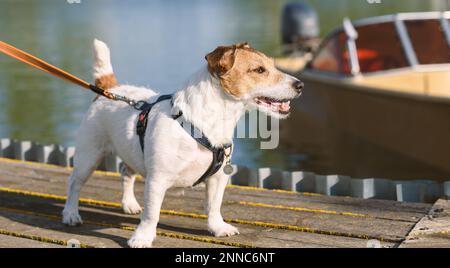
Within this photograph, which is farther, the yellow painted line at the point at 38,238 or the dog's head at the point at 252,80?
the yellow painted line at the point at 38,238

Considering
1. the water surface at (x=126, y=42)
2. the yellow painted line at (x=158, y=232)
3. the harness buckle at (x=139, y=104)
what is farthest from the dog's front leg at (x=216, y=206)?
the water surface at (x=126, y=42)

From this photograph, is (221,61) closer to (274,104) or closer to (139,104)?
(274,104)

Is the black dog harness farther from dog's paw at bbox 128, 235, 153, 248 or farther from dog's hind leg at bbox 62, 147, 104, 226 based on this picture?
dog's hind leg at bbox 62, 147, 104, 226

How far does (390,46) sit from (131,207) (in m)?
8.07

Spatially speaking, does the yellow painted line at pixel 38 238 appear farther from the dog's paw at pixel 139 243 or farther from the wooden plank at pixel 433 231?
the wooden plank at pixel 433 231

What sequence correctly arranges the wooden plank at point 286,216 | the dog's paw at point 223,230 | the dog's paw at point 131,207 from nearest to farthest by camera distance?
the dog's paw at point 223,230 < the wooden plank at point 286,216 < the dog's paw at point 131,207

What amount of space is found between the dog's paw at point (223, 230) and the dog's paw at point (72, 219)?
1151mm

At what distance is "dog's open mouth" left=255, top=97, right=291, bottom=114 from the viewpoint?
5469 millimetres

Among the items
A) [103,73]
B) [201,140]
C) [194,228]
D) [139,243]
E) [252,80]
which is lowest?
[139,243]

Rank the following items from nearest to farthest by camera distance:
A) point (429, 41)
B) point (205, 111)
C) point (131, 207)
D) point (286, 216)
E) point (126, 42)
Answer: point (205, 111) < point (286, 216) < point (131, 207) < point (429, 41) < point (126, 42)

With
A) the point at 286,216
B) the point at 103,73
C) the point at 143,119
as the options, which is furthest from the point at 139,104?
the point at 286,216

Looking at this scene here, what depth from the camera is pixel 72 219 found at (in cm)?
621

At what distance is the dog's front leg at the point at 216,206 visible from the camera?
19.2ft

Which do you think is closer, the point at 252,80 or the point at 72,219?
the point at 252,80
